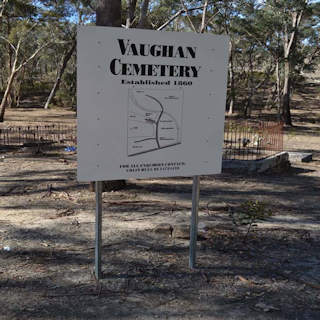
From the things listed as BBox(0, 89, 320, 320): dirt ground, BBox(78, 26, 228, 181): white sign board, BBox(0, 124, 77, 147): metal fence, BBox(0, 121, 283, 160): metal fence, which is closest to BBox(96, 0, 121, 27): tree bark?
BBox(0, 89, 320, 320): dirt ground

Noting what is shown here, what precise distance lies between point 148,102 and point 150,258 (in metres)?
1.61

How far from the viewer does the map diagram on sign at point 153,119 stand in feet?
11.6

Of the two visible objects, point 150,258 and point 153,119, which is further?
point 150,258

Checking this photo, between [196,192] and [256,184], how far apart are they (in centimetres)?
476

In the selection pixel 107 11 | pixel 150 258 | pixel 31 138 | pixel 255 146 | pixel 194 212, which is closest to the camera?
pixel 194 212

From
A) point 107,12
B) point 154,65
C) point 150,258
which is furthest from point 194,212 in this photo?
point 107,12

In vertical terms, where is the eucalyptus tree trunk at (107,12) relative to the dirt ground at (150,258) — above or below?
above

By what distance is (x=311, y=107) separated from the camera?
144 feet

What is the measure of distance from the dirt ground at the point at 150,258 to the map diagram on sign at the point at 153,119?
1.19m

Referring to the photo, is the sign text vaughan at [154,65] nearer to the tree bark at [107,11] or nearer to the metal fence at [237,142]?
the tree bark at [107,11]

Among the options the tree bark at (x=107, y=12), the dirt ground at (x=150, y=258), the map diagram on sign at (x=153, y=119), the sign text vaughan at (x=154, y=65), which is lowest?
the dirt ground at (x=150, y=258)

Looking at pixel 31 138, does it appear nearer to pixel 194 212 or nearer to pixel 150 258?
pixel 150 258

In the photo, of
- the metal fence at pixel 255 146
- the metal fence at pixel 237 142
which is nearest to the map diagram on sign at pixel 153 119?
the metal fence at pixel 255 146

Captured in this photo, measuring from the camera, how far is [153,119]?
3607mm
